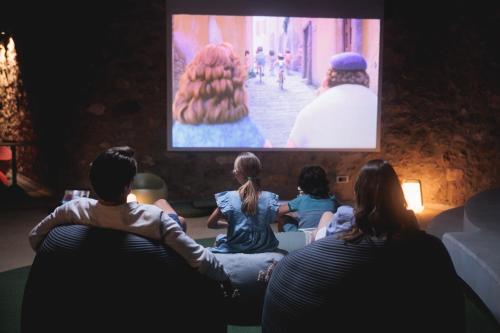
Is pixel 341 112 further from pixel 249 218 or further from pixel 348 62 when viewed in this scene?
pixel 249 218

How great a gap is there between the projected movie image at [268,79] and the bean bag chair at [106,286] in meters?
4.49

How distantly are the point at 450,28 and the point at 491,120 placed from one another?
1.14 meters

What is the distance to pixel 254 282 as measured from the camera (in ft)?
8.70

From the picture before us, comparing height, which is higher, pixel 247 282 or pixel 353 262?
pixel 353 262

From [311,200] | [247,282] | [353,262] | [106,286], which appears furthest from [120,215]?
[311,200]

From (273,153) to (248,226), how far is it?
3.50 meters

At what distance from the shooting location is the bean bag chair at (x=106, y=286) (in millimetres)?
1673

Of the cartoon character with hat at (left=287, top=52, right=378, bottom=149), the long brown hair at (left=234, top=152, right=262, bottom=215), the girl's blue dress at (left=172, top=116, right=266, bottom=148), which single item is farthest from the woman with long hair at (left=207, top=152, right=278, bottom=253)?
the cartoon character with hat at (left=287, top=52, right=378, bottom=149)

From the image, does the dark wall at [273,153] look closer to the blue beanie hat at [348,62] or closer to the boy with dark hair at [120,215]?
the blue beanie hat at [348,62]

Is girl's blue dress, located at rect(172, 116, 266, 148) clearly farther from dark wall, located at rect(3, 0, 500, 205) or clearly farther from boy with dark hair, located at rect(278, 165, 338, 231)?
boy with dark hair, located at rect(278, 165, 338, 231)

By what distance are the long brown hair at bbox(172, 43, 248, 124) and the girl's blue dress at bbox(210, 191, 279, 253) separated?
3414mm

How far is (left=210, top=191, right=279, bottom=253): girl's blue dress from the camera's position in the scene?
9.23ft

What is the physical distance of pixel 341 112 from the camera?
628 cm

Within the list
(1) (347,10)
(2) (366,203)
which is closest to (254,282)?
(2) (366,203)
